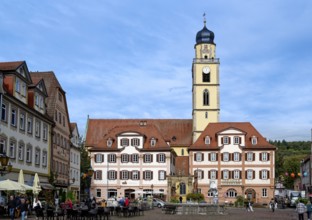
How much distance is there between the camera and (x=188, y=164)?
3580 inches

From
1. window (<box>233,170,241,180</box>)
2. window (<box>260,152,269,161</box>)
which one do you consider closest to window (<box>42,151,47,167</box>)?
window (<box>233,170,241,180</box>)

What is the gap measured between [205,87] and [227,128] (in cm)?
1516

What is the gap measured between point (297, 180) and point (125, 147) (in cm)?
5619

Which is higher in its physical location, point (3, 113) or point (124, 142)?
point (124, 142)

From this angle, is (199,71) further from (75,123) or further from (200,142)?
(75,123)

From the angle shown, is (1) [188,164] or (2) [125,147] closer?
(2) [125,147]

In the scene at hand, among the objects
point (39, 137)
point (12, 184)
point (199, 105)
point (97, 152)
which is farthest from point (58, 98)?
point (199, 105)

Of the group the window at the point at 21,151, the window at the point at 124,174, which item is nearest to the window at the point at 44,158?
the window at the point at 21,151

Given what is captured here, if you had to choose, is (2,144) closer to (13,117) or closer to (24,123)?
(13,117)

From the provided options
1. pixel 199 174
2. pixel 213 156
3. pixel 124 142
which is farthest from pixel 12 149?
pixel 213 156

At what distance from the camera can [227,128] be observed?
8294 centimetres

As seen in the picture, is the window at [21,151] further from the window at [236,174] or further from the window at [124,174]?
the window at [236,174]

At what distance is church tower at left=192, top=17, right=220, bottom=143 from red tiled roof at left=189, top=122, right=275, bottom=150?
8226mm

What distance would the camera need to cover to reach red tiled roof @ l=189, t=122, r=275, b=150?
8275 centimetres
